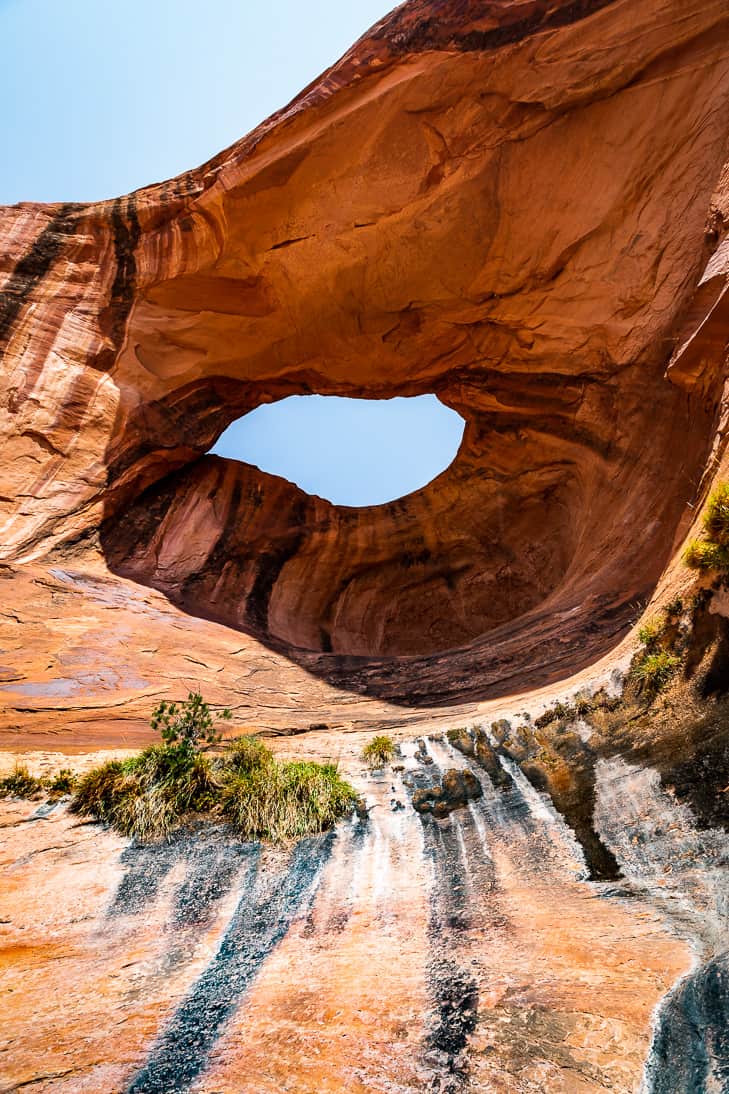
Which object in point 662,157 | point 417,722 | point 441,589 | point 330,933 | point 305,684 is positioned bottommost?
point 330,933

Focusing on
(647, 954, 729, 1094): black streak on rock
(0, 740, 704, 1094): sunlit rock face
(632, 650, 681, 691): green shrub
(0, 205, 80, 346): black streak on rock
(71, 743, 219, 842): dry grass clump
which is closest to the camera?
(647, 954, 729, 1094): black streak on rock

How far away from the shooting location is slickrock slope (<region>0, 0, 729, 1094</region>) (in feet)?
8.17

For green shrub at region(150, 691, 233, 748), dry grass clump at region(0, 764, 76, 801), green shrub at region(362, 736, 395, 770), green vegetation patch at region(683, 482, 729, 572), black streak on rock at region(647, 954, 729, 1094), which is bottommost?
black streak on rock at region(647, 954, 729, 1094)

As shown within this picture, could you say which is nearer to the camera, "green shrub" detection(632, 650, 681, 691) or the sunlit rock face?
the sunlit rock face

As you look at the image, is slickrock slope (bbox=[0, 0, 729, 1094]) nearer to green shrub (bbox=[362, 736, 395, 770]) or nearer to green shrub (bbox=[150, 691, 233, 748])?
green shrub (bbox=[362, 736, 395, 770])

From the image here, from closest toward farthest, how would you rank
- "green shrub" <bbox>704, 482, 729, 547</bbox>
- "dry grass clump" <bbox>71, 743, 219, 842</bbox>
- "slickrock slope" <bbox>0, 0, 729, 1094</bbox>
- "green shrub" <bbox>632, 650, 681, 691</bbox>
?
"slickrock slope" <bbox>0, 0, 729, 1094</bbox> → "dry grass clump" <bbox>71, 743, 219, 842</bbox> → "green shrub" <bbox>632, 650, 681, 691</bbox> → "green shrub" <bbox>704, 482, 729, 547</bbox>

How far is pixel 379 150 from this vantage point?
1134 cm

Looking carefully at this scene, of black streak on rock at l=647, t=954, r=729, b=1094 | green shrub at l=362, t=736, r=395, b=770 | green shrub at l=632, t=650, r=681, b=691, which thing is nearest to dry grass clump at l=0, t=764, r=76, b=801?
green shrub at l=362, t=736, r=395, b=770

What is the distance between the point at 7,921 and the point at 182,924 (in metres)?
0.95

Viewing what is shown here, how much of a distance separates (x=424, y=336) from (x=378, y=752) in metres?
10.2

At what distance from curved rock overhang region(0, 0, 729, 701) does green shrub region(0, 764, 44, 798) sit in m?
5.23

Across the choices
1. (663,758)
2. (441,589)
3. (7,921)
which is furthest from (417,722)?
(441,589)

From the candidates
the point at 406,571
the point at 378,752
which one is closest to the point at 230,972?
the point at 378,752

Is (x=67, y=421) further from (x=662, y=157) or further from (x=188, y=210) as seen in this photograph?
(x=662, y=157)
